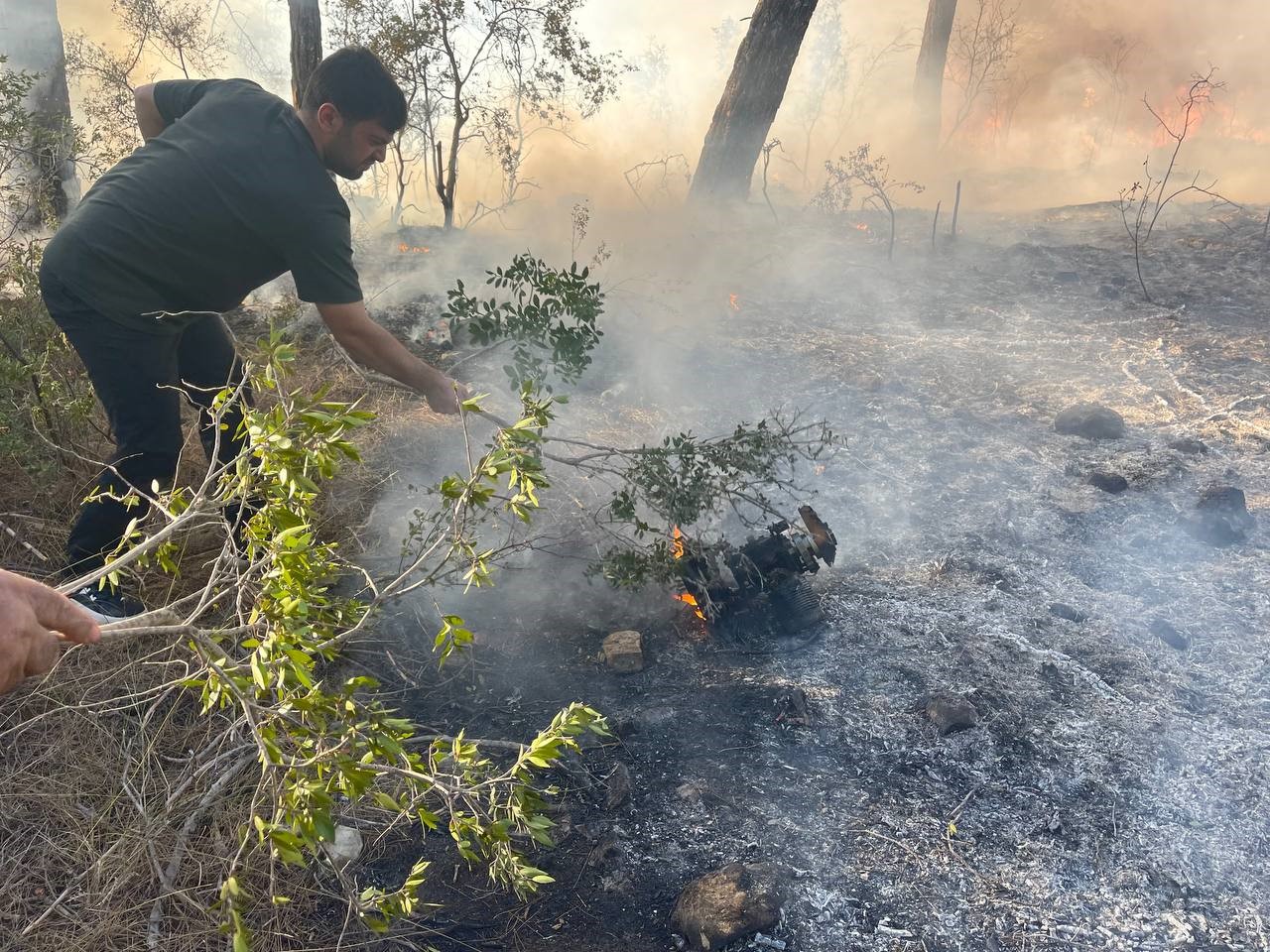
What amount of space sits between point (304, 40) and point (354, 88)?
16.2 feet

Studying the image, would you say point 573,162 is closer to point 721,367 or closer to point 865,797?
point 721,367

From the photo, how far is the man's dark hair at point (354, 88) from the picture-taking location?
3.02m

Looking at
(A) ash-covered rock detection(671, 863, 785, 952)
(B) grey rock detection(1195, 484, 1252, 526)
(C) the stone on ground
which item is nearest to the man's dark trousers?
(C) the stone on ground

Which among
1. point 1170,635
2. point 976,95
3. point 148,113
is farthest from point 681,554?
point 976,95

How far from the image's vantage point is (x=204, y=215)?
3.00 metres

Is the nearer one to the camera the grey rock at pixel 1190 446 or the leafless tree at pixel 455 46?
the grey rock at pixel 1190 446

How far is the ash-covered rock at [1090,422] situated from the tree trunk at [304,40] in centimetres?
643

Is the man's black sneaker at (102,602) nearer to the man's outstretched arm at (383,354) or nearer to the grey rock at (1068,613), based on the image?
the man's outstretched arm at (383,354)

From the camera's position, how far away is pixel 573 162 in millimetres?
11453

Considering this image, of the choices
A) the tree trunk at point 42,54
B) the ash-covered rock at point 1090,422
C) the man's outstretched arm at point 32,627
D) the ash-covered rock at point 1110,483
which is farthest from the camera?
the tree trunk at point 42,54

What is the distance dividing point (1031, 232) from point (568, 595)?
23.9ft

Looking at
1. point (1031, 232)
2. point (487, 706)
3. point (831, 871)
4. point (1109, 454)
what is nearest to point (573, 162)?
point (1031, 232)

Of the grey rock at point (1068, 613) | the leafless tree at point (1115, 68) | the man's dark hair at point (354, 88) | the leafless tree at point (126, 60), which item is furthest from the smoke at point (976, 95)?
the grey rock at point (1068, 613)

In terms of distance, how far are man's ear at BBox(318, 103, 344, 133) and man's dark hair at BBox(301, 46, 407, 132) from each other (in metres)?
0.02
